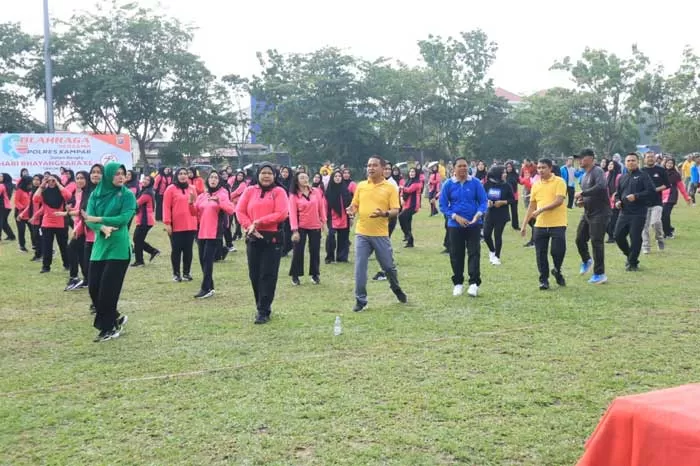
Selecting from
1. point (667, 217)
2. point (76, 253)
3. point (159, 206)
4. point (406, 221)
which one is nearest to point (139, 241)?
point (76, 253)

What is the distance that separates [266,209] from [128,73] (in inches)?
1391

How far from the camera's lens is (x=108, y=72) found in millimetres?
40281

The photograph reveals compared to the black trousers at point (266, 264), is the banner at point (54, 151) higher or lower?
higher

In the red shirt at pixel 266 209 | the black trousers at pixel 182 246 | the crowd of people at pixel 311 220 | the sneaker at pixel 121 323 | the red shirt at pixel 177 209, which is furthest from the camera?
the black trousers at pixel 182 246

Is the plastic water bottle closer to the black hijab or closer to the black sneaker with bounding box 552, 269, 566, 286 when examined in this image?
the black sneaker with bounding box 552, 269, 566, 286

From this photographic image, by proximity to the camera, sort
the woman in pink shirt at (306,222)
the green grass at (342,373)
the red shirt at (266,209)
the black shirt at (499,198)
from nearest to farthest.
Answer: the green grass at (342,373)
the red shirt at (266,209)
the woman in pink shirt at (306,222)
the black shirt at (499,198)

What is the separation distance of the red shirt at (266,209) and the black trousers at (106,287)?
1.47 meters

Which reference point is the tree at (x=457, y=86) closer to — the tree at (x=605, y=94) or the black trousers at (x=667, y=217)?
the tree at (x=605, y=94)

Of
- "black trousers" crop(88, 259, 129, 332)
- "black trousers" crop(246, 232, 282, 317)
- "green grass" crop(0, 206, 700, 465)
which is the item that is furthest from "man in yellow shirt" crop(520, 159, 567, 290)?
"black trousers" crop(88, 259, 129, 332)

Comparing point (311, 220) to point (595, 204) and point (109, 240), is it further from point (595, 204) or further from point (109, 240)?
point (109, 240)

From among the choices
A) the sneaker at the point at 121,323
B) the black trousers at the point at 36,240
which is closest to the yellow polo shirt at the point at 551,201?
the sneaker at the point at 121,323

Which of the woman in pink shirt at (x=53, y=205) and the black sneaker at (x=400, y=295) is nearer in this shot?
the black sneaker at (x=400, y=295)

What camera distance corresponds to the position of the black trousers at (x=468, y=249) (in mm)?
9266

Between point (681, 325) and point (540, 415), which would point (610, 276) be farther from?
point (540, 415)
